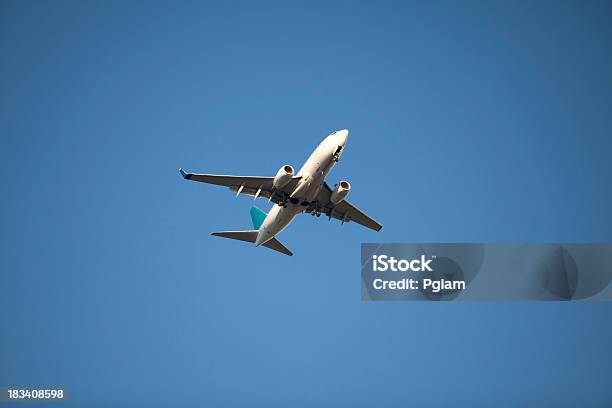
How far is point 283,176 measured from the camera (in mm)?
47812

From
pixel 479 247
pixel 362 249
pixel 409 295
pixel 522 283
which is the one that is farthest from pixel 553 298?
pixel 362 249

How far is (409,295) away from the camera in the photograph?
4653 centimetres

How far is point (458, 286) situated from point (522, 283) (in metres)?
3.87

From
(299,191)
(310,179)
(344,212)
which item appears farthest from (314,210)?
(310,179)

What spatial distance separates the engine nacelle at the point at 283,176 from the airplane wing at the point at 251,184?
2.63 ft

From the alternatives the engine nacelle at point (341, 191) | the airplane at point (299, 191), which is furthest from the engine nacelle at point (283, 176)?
the engine nacelle at point (341, 191)

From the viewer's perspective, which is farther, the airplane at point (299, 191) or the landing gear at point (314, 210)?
the landing gear at point (314, 210)

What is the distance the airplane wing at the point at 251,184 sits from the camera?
1943 inches

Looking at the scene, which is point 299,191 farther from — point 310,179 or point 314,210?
point 314,210

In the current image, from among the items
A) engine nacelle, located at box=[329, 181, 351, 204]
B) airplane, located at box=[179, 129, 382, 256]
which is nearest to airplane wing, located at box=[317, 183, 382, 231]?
airplane, located at box=[179, 129, 382, 256]

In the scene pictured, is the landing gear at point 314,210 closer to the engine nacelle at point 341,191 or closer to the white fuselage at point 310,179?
the white fuselage at point 310,179

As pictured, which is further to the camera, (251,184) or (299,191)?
(251,184)

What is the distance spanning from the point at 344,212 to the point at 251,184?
24.3 feet

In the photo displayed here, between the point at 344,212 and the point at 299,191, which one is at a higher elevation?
the point at 344,212
